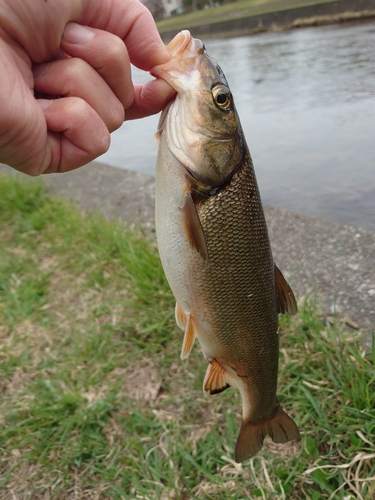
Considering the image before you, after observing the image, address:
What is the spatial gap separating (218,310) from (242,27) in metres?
23.1

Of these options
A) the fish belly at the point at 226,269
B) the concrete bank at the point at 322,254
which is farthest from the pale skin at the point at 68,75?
the concrete bank at the point at 322,254

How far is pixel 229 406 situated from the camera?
7.68ft

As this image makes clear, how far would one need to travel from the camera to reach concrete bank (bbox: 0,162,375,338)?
8.79 feet

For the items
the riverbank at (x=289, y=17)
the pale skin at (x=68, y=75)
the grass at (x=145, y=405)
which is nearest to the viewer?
the pale skin at (x=68, y=75)

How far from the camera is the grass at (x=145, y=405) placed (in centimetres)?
198

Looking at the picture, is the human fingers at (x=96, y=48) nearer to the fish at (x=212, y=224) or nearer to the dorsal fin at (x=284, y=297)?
the fish at (x=212, y=224)

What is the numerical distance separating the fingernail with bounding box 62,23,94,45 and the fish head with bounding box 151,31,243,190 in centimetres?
24

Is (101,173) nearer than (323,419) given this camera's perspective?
No

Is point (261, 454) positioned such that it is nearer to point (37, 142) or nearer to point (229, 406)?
point (229, 406)

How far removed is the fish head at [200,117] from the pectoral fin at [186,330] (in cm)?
52

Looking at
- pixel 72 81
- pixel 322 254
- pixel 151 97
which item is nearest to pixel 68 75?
pixel 72 81

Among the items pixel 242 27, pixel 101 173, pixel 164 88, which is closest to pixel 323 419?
pixel 164 88

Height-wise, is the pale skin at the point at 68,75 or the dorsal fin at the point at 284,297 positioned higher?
the pale skin at the point at 68,75

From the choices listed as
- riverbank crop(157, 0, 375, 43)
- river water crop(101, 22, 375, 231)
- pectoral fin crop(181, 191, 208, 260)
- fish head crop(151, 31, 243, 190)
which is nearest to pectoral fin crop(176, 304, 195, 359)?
pectoral fin crop(181, 191, 208, 260)
